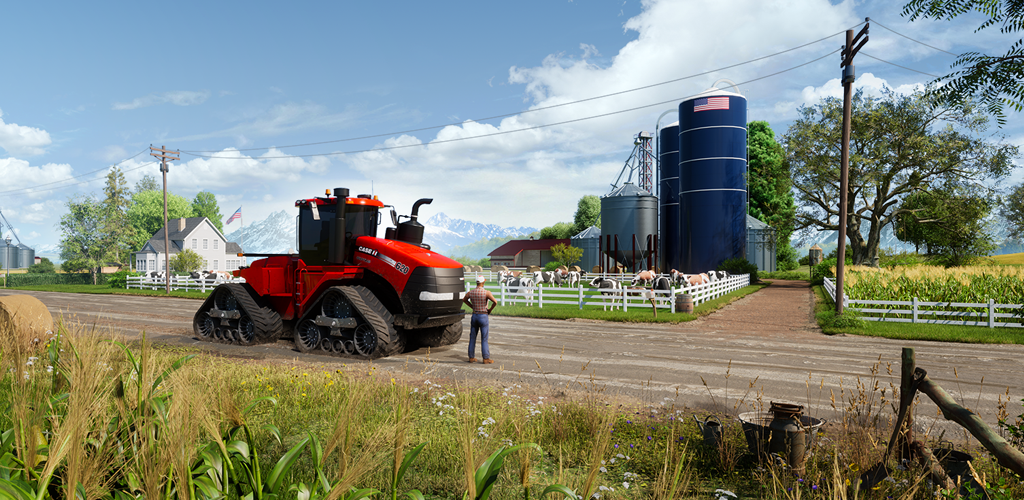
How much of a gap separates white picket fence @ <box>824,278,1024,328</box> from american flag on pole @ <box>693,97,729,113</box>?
77.7 feet

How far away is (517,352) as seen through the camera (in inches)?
430

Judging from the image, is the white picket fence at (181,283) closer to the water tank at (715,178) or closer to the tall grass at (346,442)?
the water tank at (715,178)

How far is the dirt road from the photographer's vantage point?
747cm

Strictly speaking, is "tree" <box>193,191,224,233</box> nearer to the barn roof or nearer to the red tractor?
the barn roof

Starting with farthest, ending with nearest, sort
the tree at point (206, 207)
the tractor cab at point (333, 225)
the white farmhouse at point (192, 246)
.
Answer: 1. the tree at point (206, 207)
2. the white farmhouse at point (192, 246)
3. the tractor cab at point (333, 225)

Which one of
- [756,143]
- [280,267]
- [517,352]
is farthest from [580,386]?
[756,143]

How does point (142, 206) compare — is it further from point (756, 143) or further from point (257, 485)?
point (257, 485)

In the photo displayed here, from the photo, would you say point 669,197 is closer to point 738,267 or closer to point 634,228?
point 634,228

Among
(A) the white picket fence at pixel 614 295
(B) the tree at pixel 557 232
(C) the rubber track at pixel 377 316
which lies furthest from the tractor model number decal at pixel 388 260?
(B) the tree at pixel 557 232

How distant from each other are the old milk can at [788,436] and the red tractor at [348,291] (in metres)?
6.42

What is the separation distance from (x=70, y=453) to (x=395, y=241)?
8.90 m

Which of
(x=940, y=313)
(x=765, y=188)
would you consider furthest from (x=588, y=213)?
(x=940, y=313)

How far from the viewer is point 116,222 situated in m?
65.7

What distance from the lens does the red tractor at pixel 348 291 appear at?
9.79 metres
